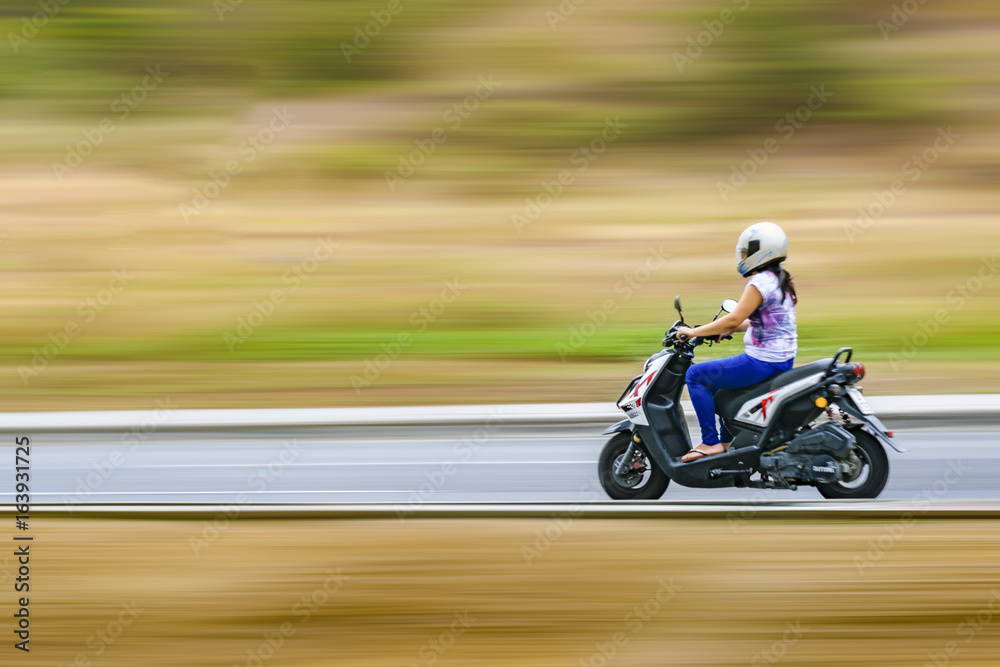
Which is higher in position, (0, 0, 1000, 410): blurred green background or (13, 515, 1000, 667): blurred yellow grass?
(0, 0, 1000, 410): blurred green background

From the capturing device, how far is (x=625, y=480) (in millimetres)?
7168

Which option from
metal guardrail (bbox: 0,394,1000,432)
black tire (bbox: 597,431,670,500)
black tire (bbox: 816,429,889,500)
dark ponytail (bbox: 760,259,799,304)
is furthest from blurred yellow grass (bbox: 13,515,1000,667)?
metal guardrail (bbox: 0,394,1000,432)

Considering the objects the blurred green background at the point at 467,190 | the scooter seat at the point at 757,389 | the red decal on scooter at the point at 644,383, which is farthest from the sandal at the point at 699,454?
the blurred green background at the point at 467,190

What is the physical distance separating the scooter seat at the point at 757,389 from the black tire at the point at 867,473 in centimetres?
42

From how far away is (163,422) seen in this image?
1105cm

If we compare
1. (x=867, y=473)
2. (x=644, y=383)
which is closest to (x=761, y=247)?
(x=644, y=383)

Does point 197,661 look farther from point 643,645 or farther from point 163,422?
point 163,422

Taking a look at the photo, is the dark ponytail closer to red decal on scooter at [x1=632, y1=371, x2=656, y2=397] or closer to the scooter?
the scooter

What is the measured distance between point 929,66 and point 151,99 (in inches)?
607

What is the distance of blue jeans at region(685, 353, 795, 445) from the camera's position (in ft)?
22.6

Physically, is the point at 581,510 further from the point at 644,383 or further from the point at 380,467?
the point at 380,467

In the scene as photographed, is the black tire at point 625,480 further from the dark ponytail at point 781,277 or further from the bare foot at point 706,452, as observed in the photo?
the dark ponytail at point 781,277

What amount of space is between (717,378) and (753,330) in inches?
13.5

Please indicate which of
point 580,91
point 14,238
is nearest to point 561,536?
point 14,238
